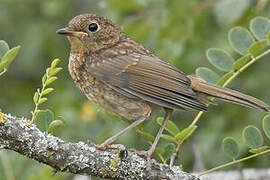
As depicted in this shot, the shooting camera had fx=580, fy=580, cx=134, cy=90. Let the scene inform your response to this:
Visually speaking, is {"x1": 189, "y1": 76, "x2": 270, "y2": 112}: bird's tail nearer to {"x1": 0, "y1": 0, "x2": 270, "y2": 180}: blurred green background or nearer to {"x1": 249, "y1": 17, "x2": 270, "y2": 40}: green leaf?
{"x1": 249, "y1": 17, "x2": 270, "y2": 40}: green leaf

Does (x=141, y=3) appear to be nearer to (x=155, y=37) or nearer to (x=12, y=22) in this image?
(x=155, y=37)

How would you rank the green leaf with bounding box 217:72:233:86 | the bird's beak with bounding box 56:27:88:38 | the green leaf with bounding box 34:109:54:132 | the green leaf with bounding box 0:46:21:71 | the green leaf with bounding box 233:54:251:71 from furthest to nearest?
the bird's beak with bounding box 56:27:88:38, the green leaf with bounding box 217:72:233:86, the green leaf with bounding box 233:54:251:71, the green leaf with bounding box 34:109:54:132, the green leaf with bounding box 0:46:21:71

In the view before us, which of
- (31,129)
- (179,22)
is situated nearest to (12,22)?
(179,22)

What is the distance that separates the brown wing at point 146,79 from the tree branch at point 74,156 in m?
0.66

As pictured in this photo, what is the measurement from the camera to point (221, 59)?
4.25 metres

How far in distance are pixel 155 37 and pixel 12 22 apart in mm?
2481

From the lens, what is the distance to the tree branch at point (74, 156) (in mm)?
3127

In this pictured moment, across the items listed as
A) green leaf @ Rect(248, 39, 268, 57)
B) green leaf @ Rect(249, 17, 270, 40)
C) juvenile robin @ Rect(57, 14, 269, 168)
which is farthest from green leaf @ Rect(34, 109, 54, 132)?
green leaf @ Rect(249, 17, 270, 40)

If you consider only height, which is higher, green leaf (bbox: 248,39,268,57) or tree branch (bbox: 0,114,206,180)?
green leaf (bbox: 248,39,268,57)

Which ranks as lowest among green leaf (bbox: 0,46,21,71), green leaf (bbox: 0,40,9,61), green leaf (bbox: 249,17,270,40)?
green leaf (bbox: 0,46,21,71)

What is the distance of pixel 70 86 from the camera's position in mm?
6477

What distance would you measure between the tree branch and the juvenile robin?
0.38 metres

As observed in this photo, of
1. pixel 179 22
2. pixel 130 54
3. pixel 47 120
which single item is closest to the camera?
pixel 47 120

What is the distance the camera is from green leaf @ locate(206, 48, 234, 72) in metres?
4.22
